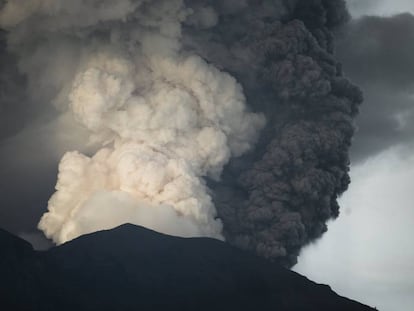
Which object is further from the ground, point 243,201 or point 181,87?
point 181,87

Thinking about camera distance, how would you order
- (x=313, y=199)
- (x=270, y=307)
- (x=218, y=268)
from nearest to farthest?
(x=313, y=199), (x=270, y=307), (x=218, y=268)

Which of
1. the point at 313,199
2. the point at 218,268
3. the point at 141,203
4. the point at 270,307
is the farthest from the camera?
the point at 218,268

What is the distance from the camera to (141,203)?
32219mm

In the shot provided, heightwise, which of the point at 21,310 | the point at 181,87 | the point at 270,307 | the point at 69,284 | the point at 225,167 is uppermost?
the point at 181,87

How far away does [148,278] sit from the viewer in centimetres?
4350

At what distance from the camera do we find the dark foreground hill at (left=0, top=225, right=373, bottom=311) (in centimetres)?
3875

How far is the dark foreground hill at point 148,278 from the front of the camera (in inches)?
1526

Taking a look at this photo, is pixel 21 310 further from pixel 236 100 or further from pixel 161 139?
pixel 236 100

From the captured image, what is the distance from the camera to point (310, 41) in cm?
3659

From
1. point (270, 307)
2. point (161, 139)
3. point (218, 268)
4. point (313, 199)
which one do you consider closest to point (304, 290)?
point (270, 307)

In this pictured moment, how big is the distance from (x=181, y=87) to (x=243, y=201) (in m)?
7.92

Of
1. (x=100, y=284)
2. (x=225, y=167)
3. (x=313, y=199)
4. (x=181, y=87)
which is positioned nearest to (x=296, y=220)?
(x=313, y=199)

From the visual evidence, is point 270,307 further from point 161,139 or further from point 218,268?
point 161,139

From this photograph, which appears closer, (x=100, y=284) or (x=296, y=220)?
(x=296, y=220)
